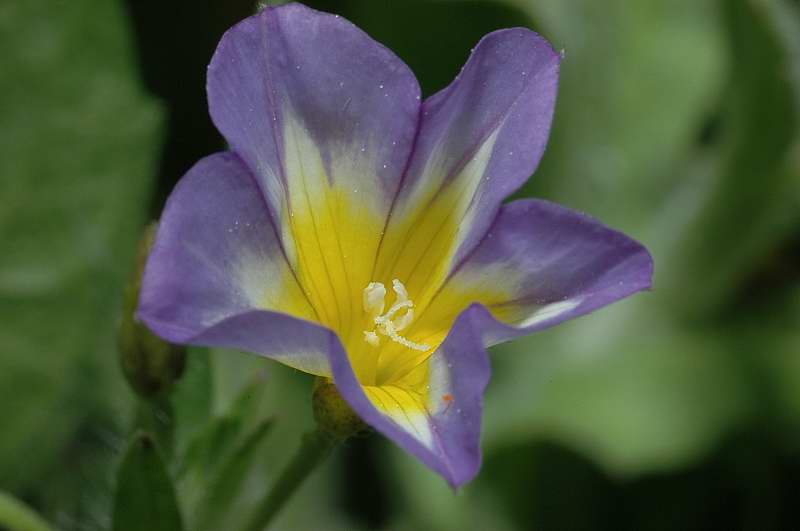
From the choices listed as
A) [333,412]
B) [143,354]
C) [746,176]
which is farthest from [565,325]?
[333,412]

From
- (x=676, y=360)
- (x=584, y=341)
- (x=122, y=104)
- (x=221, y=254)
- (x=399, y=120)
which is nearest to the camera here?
(x=221, y=254)

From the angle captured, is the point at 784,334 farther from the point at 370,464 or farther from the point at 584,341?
the point at 370,464

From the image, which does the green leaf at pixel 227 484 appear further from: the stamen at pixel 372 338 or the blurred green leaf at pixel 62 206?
the blurred green leaf at pixel 62 206

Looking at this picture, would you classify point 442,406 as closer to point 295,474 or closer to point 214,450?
point 295,474

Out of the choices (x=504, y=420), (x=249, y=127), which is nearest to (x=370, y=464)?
(x=504, y=420)

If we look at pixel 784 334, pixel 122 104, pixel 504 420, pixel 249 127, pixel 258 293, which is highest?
pixel 249 127
